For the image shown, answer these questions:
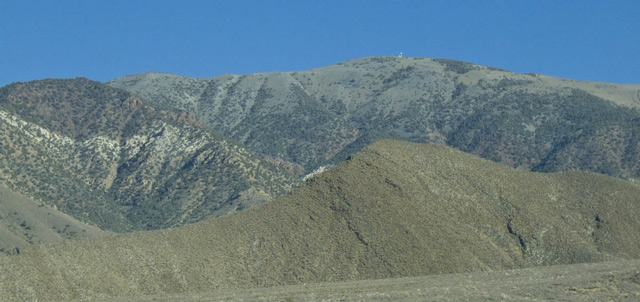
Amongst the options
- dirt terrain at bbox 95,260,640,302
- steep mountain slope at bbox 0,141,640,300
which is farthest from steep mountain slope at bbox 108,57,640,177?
dirt terrain at bbox 95,260,640,302

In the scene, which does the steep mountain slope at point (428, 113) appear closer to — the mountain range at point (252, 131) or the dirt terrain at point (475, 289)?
the mountain range at point (252, 131)

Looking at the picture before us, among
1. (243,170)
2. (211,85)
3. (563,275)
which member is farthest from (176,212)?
(211,85)

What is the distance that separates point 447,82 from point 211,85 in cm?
5066

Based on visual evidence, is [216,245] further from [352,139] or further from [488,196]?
[352,139]

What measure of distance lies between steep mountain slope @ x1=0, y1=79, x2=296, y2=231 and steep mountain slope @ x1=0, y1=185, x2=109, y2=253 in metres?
8.09

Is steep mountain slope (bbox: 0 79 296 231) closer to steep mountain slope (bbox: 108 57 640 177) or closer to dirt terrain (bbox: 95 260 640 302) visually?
steep mountain slope (bbox: 108 57 640 177)

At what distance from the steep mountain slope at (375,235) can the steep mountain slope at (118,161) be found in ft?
171

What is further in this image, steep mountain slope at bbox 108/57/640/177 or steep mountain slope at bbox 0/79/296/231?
steep mountain slope at bbox 108/57/640/177

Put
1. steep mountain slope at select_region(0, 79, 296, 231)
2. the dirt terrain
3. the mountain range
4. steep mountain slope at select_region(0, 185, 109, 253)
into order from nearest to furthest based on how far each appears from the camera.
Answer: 1. the dirt terrain
2. steep mountain slope at select_region(0, 185, 109, 253)
3. steep mountain slope at select_region(0, 79, 296, 231)
4. the mountain range

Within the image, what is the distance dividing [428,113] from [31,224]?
331 ft

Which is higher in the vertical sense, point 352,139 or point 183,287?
point 352,139

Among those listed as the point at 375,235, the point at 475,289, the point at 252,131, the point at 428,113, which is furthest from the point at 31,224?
the point at 428,113

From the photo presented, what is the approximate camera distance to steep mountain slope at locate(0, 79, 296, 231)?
107125mm

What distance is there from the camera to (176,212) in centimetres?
11031
